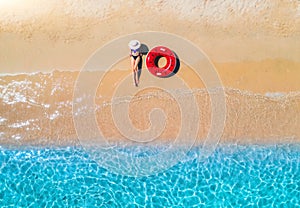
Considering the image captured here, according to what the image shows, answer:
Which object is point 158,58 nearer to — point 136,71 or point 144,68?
point 144,68

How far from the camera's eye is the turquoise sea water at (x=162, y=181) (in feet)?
33.0

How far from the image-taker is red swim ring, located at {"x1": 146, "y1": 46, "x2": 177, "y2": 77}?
11.6 metres

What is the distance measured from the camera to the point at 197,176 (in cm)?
1040

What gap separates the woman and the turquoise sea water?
2.63 meters

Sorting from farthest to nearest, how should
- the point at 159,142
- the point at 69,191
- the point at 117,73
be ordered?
the point at 117,73 → the point at 159,142 → the point at 69,191

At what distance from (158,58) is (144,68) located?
52cm

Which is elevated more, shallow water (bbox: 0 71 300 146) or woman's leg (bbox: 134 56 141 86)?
woman's leg (bbox: 134 56 141 86)

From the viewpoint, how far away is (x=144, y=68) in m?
11.8

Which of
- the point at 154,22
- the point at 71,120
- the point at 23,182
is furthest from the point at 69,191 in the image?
the point at 154,22

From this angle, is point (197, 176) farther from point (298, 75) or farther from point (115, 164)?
point (298, 75)

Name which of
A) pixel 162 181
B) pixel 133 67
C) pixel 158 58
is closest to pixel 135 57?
pixel 133 67

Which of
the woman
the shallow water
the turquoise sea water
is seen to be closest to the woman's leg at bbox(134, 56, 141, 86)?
the woman

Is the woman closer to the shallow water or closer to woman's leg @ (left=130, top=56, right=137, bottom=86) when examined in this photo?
woman's leg @ (left=130, top=56, right=137, bottom=86)

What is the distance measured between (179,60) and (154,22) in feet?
4.95
